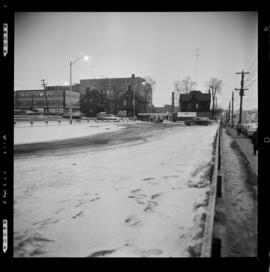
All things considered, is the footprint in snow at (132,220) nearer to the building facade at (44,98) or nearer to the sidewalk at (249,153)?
the building facade at (44,98)

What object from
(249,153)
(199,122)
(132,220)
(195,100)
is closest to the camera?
(132,220)

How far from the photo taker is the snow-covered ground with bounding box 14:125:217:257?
10.6 feet

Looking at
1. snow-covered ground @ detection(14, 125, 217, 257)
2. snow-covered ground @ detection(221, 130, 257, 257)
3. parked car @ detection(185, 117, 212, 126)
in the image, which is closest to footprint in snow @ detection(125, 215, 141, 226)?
snow-covered ground @ detection(14, 125, 217, 257)

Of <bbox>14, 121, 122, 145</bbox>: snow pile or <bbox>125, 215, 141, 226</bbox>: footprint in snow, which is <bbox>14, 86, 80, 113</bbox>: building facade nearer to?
<bbox>14, 121, 122, 145</bbox>: snow pile

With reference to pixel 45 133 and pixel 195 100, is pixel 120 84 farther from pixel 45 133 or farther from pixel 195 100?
pixel 45 133

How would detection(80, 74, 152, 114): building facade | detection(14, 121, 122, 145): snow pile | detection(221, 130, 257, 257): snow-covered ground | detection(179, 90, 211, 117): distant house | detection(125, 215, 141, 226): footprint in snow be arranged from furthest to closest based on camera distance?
detection(14, 121, 122, 145): snow pile < detection(80, 74, 152, 114): building facade < detection(179, 90, 211, 117): distant house < detection(125, 215, 141, 226): footprint in snow < detection(221, 130, 257, 257): snow-covered ground

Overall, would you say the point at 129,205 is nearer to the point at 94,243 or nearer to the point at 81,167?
the point at 94,243

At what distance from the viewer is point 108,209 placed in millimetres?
4395

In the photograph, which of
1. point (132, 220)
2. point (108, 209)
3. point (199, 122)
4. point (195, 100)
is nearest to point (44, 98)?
point (199, 122)
